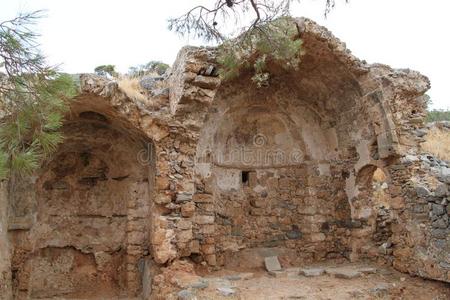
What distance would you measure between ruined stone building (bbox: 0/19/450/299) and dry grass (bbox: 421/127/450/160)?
5.96 ft

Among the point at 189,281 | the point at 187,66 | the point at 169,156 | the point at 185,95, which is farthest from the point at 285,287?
the point at 187,66

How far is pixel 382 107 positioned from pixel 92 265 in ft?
20.1

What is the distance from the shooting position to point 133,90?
280 inches

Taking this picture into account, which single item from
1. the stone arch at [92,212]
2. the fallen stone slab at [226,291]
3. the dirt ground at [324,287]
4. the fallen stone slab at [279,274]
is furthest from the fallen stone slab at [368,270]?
the stone arch at [92,212]

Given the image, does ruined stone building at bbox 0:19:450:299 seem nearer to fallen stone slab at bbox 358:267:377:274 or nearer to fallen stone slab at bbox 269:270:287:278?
fallen stone slab at bbox 358:267:377:274

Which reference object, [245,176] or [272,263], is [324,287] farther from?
[245,176]

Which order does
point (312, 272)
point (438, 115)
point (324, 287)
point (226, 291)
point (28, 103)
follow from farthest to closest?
point (438, 115)
point (312, 272)
point (324, 287)
point (226, 291)
point (28, 103)

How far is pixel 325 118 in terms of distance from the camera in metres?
8.90

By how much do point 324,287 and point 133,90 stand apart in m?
4.48

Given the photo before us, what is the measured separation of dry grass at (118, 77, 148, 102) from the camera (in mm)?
6863

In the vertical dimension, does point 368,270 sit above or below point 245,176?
below

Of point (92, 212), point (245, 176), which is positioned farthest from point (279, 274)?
point (92, 212)

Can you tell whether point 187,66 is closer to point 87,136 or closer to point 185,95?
point 185,95

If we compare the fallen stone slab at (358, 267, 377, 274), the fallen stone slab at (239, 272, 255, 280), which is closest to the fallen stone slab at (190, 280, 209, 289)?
the fallen stone slab at (239, 272, 255, 280)
